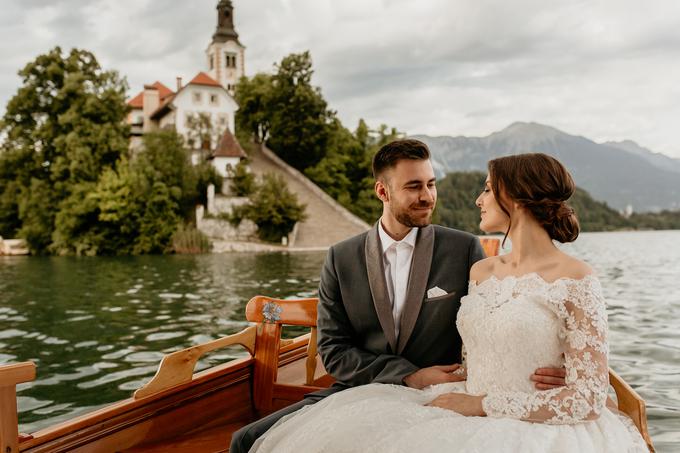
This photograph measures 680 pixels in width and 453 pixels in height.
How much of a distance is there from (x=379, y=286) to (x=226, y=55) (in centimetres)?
5198

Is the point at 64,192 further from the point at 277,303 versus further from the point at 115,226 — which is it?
the point at 277,303

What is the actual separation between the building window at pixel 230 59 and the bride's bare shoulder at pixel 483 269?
171 feet

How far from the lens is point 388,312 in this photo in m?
2.63

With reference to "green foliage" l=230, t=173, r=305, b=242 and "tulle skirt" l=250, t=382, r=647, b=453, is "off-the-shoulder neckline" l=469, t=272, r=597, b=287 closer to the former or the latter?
"tulle skirt" l=250, t=382, r=647, b=453

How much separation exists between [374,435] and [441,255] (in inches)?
37.9

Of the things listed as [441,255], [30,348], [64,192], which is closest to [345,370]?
[441,255]

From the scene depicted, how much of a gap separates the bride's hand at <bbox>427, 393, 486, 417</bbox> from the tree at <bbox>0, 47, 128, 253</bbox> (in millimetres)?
32302

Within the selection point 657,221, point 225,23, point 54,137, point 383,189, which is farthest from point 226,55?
point 657,221

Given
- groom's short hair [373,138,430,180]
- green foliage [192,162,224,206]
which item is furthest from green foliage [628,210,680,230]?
groom's short hair [373,138,430,180]

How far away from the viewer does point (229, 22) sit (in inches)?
2141

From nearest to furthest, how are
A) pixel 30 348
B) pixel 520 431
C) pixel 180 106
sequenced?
pixel 520 431, pixel 30 348, pixel 180 106

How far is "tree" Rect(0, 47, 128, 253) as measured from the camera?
3231cm

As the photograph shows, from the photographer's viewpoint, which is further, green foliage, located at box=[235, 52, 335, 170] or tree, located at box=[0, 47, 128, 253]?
green foliage, located at box=[235, 52, 335, 170]

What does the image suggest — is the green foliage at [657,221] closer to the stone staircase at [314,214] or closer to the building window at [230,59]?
the building window at [230,59]
